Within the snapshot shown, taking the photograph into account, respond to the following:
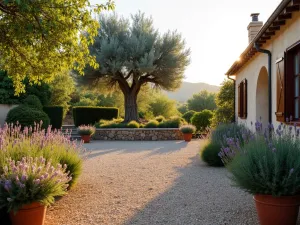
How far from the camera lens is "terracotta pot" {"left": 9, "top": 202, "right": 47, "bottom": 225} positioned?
3.17 meters

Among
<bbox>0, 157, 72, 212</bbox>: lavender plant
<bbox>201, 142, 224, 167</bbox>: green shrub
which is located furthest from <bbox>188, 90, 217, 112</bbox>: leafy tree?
<bbox>0, 157, 72, 212</bbox>: lavender plant

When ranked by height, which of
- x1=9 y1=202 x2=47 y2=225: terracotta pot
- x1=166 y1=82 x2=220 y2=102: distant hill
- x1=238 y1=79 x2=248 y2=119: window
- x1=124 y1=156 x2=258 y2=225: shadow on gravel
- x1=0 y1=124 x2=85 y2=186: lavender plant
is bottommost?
x1=124 y1=156 x2=258 y2=225: shadow on gravel

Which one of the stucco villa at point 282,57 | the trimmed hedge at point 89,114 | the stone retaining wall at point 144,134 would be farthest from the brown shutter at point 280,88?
the trimmed hedge at point 89,114

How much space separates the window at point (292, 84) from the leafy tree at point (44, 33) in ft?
12.5

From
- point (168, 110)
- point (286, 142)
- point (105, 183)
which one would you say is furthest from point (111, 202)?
point (168, 110)

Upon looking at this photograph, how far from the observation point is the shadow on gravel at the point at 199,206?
3.71 meters

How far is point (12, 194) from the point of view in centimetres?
309

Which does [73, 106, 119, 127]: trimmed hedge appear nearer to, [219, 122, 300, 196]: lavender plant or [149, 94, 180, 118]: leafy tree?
[149, 94, 180, 118]: leafy tree

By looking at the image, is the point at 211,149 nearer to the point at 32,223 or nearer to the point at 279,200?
the point at 279,200

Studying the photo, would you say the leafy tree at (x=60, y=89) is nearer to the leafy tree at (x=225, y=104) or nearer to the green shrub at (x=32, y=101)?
the green shrub at (x=32, y=101)

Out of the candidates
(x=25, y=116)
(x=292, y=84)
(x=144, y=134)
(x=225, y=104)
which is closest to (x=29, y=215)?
(x=292, y=84)

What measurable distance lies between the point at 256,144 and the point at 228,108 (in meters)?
11.9

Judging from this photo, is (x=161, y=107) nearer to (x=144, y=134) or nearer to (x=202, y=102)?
(x=202, y=102)

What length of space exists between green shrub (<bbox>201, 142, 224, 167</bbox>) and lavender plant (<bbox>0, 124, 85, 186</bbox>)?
3.53 meters
